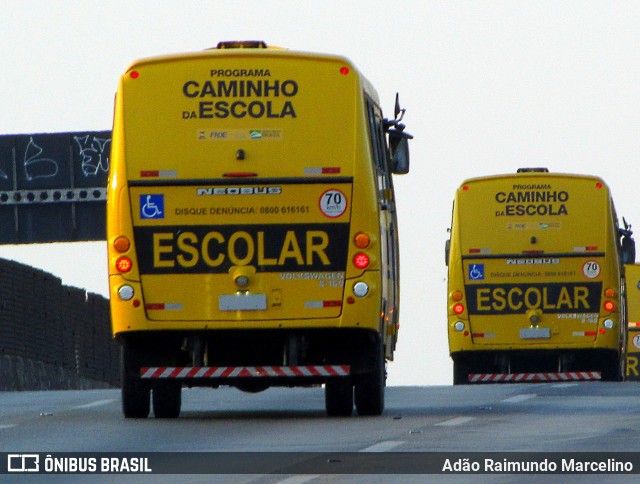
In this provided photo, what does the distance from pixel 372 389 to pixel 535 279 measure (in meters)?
13.5

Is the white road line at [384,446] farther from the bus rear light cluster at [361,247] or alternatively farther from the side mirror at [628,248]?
the side mirror at [628,248]

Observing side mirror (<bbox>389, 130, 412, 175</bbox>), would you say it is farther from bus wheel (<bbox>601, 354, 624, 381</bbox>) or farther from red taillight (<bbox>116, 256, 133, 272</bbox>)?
bus wheel (<bbox>601, 354, 624, 381</bbox>)

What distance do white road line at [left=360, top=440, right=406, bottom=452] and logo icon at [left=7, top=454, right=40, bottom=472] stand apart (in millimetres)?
2226

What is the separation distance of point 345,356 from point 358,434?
7.45ft

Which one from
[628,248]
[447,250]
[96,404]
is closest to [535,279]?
[447,250]

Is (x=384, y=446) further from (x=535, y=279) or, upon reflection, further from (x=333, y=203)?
(x=535, y=279)

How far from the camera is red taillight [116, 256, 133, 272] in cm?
1767

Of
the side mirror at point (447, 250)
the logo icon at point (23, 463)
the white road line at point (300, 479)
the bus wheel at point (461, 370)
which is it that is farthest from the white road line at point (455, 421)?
the bus wheel at point (461, 370)

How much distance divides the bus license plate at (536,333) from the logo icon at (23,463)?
18167 mm

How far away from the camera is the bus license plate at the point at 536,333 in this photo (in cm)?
3152

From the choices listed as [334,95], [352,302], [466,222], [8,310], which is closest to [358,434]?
[352,302]

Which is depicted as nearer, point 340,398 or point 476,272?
point 340,398

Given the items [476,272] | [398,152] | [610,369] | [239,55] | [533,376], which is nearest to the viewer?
[239,55]

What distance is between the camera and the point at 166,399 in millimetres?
18672
